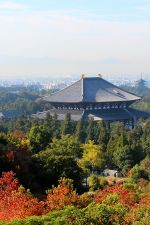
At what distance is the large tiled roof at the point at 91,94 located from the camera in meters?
70.5

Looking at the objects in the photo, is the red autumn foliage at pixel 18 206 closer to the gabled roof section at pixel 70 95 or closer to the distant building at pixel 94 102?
the distant building at pixel 94 102

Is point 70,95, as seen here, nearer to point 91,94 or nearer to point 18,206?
point 91,94

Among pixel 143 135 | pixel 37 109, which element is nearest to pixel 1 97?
pixel 37 109

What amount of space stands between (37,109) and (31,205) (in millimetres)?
87314

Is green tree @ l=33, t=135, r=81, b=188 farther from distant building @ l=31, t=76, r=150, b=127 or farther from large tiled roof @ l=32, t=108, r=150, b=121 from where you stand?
distant building @ l=31, t=76, r=150, b=127

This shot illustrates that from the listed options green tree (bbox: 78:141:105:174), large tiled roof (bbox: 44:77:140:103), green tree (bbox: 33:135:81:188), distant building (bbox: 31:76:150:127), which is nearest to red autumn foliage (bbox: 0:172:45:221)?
green tree (bbox: 33:135:81:188)

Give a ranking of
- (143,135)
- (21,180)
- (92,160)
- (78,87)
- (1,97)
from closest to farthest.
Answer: (21,180) → (92,160) → (143,135) → (78,87) → (1,97)

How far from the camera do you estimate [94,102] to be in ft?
228

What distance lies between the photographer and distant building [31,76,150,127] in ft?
228

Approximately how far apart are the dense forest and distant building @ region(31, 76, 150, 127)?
15.0 metres

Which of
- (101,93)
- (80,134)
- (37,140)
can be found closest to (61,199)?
(37,140)

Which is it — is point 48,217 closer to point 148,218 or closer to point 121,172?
point 148,218

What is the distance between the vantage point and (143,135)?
4872 cm

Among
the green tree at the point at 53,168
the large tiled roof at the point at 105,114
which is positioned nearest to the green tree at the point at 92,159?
the green tree at the point at 53,168
